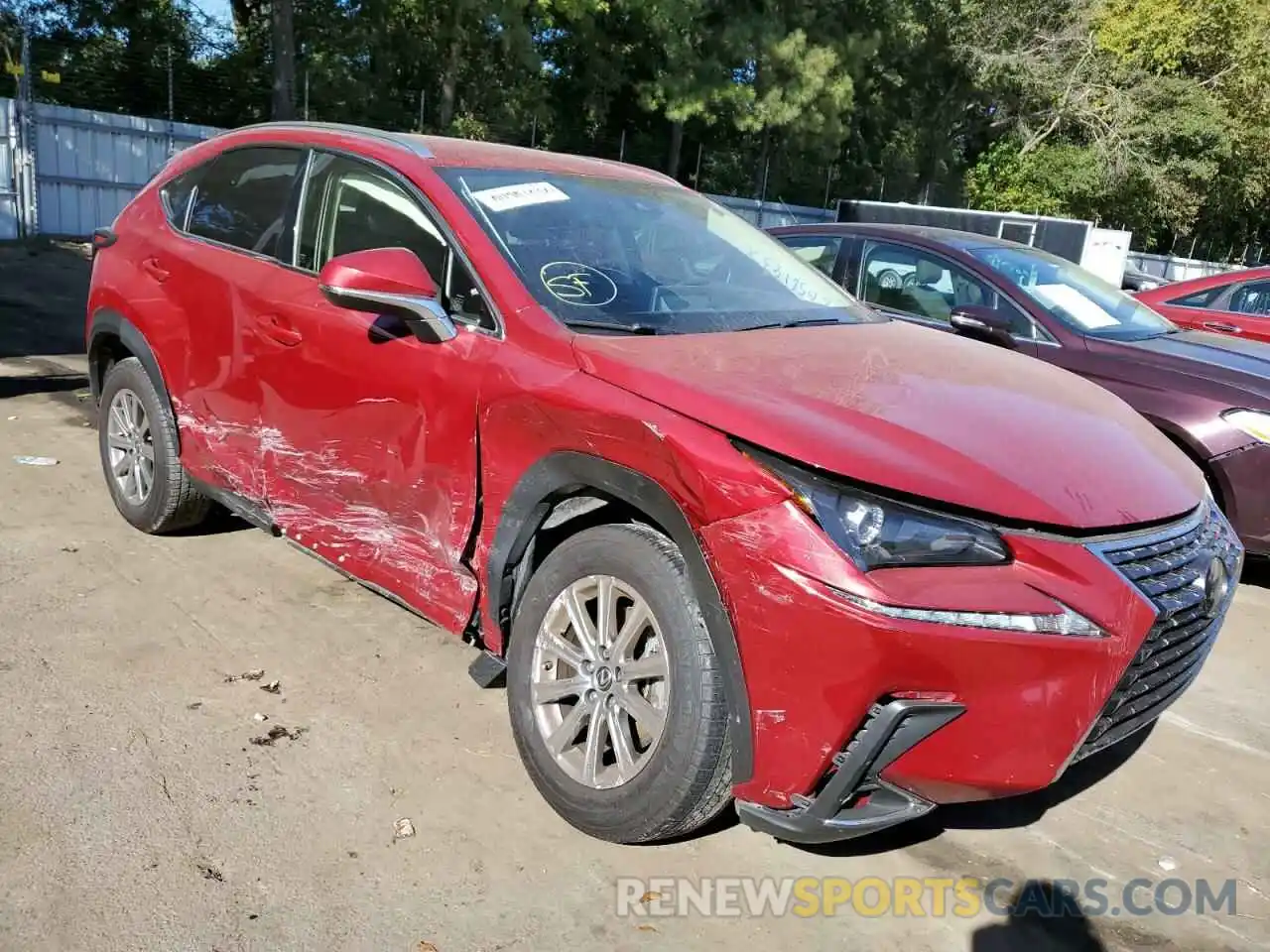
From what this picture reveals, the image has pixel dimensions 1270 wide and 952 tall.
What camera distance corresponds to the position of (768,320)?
337 centimetres

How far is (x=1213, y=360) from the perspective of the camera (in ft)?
17.4

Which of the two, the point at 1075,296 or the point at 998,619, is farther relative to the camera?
the point at 1075,296

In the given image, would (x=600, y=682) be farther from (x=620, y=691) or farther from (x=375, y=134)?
(x=375, y=134)

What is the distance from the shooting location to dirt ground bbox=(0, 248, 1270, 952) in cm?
247

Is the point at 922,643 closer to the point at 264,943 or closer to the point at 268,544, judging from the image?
the point at 264,943

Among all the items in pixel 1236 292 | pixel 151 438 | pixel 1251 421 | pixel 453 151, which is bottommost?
pixel 151 438

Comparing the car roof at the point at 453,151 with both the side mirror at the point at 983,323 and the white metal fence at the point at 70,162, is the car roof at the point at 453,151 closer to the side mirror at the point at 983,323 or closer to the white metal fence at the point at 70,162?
the side mirror at the point at 983,323

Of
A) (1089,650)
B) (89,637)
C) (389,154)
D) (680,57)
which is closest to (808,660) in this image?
(1089,650)

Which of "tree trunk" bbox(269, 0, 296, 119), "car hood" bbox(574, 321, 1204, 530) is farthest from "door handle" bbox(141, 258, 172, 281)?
"tree trunk" bbox(269, 0, 296, 119)

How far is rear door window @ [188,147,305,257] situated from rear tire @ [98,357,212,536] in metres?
0.73

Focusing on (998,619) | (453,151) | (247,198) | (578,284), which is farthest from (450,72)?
(998,619)

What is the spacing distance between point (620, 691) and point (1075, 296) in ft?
14.6

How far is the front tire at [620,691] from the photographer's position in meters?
2.46

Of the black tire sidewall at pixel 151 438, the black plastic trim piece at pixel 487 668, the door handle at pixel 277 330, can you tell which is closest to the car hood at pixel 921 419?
the black plastic trim piece at pixel 487 668
